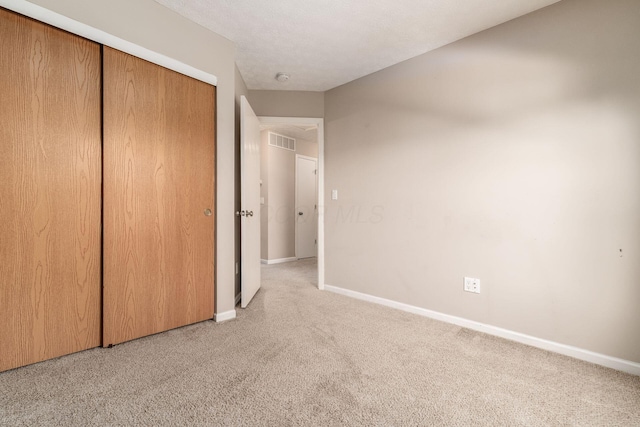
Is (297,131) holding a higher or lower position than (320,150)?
higher

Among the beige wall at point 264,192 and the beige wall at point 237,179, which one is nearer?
the beige wall at point 237,179

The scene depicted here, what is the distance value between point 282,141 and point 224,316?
359cm

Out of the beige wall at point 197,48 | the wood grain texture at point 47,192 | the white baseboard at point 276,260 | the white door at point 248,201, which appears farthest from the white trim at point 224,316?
the white baseboard at point 276,260

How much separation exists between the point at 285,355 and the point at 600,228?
2127mm

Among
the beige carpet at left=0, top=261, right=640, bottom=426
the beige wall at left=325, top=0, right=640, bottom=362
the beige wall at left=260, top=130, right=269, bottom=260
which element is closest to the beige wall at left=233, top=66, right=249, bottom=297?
the beige carpet at left=0, top=261, right=640, bottom=426

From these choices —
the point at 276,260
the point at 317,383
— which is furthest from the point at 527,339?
→ the point at 276,260

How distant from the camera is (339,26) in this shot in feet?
7.23

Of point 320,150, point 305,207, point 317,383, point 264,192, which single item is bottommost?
point 317,383

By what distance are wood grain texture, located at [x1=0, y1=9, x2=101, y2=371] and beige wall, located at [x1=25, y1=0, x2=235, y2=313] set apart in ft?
0.59

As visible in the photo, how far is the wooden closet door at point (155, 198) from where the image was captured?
1.89m

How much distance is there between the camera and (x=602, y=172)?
1.76 metres

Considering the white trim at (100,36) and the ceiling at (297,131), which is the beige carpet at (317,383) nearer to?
the white trim at (100,36)

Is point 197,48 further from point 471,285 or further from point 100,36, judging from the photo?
point 471,285

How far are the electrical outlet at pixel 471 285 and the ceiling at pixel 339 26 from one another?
1.97 metres
